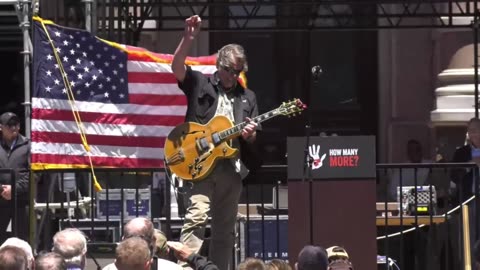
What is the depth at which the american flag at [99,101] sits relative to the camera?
40.1 feet

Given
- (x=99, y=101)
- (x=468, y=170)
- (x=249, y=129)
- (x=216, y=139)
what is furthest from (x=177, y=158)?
(x=468, y=170)

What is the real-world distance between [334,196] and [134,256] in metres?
3.17

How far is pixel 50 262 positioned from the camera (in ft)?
26.2

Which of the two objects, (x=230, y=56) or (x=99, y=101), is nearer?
(x=230, y=56)

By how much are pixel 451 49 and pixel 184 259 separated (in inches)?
406

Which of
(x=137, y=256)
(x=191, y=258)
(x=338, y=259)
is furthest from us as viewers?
(x=338, y=259)

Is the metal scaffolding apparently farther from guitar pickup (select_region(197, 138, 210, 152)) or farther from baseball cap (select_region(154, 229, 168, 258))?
baseball cap (select_region(154, 229, 168, 258))

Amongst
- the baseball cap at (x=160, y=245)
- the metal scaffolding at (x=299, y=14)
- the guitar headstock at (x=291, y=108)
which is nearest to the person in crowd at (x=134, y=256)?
the baseball cap at (x=160, y=245)

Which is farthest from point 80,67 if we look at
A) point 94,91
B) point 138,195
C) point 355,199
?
point 355,199

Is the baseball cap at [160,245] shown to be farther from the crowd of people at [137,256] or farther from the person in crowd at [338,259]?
the person in crowd at [338,259]

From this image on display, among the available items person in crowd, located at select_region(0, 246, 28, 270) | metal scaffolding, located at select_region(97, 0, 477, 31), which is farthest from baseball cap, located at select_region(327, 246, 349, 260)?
metal scaffolding, located at select_region(97, 0, 477, 31)

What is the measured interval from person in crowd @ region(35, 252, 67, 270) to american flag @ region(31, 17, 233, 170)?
412 centimetres

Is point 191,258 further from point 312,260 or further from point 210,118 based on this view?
point 210,118

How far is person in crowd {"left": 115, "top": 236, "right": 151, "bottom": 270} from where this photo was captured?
8.09m
